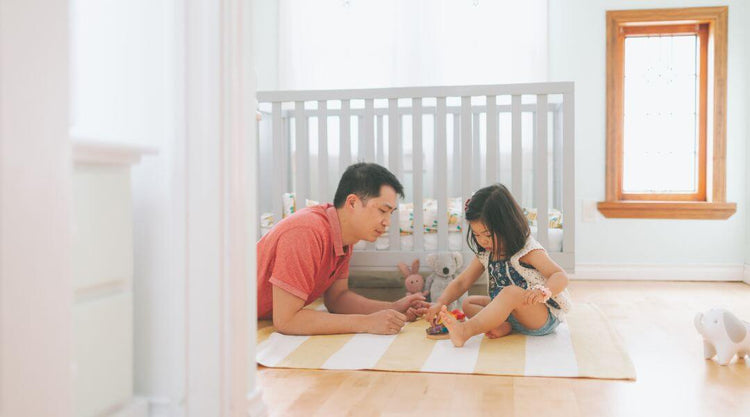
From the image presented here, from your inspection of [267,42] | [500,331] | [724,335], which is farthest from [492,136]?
[267,42]

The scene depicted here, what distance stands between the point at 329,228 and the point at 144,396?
1044mm

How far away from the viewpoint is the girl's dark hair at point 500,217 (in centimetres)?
191

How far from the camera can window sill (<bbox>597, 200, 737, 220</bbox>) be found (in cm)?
346

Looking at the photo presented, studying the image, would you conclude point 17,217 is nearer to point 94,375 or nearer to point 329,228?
point 94,375

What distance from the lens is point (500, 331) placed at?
1.93 metres

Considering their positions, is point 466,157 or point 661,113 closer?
point 466,157

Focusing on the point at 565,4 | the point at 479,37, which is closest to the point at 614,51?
the point at 565,4

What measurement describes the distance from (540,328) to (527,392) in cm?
55

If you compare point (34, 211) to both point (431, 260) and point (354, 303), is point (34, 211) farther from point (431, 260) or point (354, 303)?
point (431, 260)

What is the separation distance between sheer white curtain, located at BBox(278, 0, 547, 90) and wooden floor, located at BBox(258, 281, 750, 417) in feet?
7.03

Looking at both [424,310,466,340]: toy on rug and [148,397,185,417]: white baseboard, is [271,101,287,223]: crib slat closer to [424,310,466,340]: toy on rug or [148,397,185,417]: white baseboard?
[424,310,466,340]: toy on rug

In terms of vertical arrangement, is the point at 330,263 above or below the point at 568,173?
below


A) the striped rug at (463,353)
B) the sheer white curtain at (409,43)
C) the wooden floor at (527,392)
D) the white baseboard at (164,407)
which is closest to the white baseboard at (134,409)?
the white baseboard at (164,407)

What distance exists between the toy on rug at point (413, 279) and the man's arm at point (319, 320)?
42 centimetres
